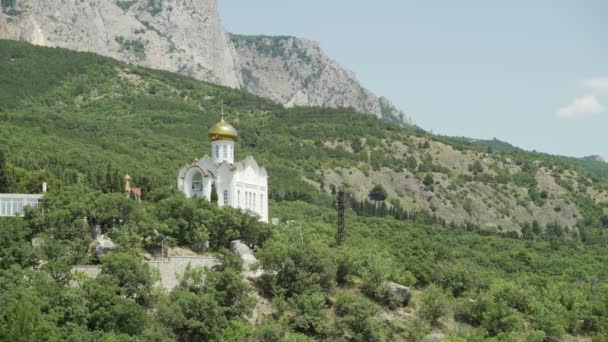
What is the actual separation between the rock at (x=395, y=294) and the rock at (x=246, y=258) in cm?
846

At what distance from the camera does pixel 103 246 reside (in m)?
56.1

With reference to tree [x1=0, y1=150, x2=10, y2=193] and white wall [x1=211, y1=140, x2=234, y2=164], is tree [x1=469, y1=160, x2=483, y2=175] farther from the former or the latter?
tree [x1=0, y1=150, x2=10, y2=193]

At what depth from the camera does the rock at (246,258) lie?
191ft

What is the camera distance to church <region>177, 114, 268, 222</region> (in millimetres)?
67625

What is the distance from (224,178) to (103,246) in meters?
14.0

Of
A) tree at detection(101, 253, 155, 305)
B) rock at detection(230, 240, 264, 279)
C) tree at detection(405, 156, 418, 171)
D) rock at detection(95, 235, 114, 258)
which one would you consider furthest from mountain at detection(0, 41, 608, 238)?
tree at detection(101, 253, 155, 305)

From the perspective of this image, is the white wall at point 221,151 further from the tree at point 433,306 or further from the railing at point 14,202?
the tree at point 433,306

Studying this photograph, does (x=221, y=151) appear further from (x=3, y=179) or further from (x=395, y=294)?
(x=395, y=294)

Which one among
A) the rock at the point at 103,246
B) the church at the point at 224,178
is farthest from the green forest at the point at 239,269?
the church at the point at 224,178

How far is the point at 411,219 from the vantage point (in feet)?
393

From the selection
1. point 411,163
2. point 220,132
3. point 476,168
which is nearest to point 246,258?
point 220,132

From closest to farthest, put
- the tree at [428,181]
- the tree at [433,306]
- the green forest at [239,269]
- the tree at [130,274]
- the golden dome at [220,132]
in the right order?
the green forest at [239,269] < the tree at [130,274] < the tree at [433,306] < the golden dome at [220,132] < the tree at [428,181]

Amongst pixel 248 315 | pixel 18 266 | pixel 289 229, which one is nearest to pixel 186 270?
pixel 248 315

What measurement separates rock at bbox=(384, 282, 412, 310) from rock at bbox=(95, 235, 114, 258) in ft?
58.3
